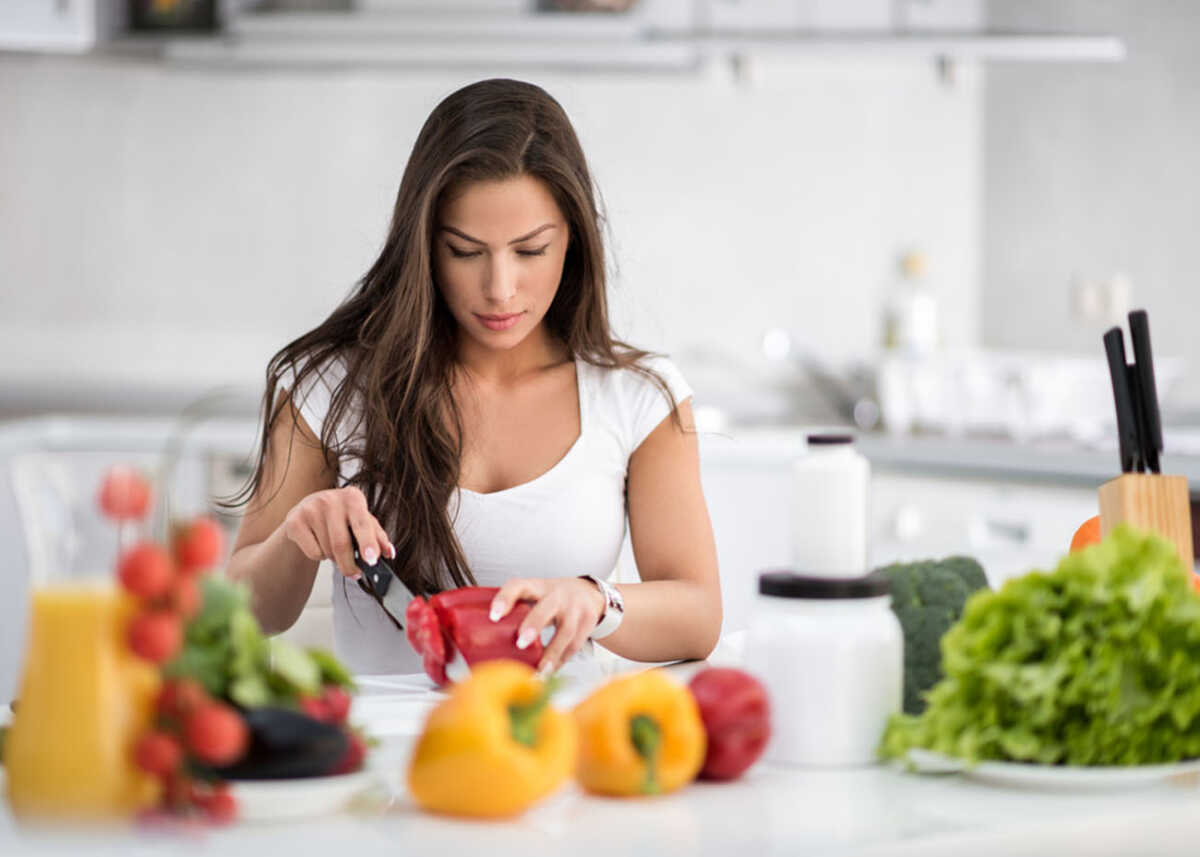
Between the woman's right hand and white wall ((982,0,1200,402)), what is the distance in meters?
3.28

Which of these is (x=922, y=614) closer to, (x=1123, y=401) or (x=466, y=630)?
(x=1123, y=401)

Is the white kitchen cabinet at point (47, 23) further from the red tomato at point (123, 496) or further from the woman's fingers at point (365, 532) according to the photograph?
the red tomato at point (123, 496)

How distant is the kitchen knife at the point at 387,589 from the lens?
5.18 feet

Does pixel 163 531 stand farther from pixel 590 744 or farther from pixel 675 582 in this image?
pixel 675 582

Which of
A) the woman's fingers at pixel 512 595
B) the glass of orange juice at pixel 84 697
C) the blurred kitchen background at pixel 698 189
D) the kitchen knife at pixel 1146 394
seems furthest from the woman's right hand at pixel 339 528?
the blurred kitchen background at pixel 698 189

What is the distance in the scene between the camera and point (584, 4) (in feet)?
12.8

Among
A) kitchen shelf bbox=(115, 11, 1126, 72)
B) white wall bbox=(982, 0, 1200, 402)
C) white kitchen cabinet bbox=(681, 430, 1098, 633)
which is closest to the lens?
white kitchen cabinet bbox=(681, 430, 1098, 633)

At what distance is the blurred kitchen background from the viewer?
3781 mm

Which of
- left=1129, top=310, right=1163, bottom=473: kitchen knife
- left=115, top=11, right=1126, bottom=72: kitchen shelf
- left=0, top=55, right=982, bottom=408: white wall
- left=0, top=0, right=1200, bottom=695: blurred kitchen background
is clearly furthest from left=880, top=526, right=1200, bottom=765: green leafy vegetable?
left=0, top=55, right=982, bottom=408: white wall

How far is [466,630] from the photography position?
4.18 feet

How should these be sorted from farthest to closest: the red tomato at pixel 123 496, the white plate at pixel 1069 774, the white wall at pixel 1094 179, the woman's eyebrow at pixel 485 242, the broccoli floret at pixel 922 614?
the white wall at pixel 1094 179
the woman's eyebrow at pixel 485 242
the broccoli floret at pixel 922 614
the white plate at pixel 1069 774
the red tomato at pixel 123 496

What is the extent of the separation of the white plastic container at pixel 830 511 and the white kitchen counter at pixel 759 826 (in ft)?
0.44

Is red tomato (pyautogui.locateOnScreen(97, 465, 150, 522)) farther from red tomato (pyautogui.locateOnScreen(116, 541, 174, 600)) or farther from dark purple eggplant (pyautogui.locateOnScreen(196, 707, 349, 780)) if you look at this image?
dark purple eggplant (pyautogui.locateOnScreen(196, 707, 349, 780))

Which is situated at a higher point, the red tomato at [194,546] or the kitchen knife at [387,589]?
the red tomato at [194,546]
